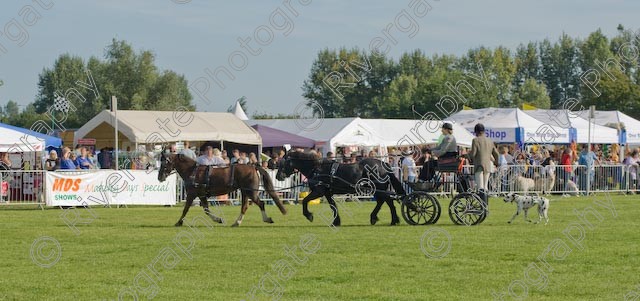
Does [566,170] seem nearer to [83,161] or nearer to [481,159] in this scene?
[481,159]

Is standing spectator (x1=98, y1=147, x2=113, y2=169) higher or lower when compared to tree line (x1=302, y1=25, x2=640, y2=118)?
lower

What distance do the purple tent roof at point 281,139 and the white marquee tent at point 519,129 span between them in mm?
8079

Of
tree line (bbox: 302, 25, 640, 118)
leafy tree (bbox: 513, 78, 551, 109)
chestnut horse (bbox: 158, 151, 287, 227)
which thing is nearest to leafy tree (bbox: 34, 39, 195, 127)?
tree line (bbox: 302, 25, 640, 118)

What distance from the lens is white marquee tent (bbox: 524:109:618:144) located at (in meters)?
44.7

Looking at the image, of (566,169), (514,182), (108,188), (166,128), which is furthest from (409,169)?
(166,128)

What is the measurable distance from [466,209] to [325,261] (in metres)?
6.67

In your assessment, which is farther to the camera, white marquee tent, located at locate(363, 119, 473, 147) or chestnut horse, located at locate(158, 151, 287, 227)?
white marquee tent, located at locate(363, 119, 473, 147)

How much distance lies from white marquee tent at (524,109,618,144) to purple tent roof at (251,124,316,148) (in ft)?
39.9

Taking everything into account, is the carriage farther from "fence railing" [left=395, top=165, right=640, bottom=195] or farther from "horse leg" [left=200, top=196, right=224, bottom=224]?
"fence railing" [left=395, top=165, right=640, bottom=195]

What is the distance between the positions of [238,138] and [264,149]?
5.17m

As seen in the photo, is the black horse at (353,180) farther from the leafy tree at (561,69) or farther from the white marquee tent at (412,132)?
the leafy tree at (561,69)

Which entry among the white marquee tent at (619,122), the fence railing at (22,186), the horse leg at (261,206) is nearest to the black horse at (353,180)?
the horse leg at (261,206)

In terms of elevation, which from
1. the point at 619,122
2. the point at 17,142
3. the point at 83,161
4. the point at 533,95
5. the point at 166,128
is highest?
the point at 533,95

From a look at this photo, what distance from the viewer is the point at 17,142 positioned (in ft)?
98.5
